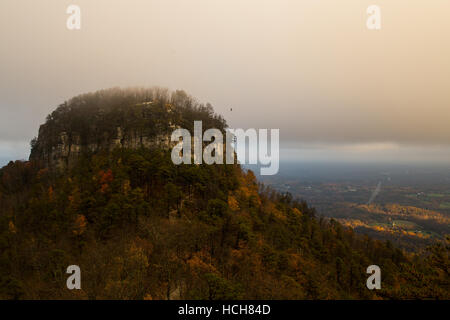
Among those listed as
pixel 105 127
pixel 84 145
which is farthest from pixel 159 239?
pixel 84 145

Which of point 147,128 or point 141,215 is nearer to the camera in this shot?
point 141,215

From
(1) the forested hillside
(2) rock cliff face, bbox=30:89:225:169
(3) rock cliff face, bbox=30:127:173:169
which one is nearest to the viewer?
(1) the forested hillside

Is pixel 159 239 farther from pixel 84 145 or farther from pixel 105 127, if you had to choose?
pixel 84 145

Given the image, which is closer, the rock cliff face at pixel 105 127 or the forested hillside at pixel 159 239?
the forested hillside at pixel 159 239

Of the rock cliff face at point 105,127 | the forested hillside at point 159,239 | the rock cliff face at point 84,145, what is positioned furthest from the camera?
the rock cliff face at point 105,127
